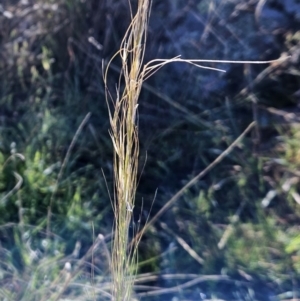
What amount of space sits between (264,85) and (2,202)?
1159mm

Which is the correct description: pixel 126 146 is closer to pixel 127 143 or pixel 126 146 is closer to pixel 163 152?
pixel 127 143

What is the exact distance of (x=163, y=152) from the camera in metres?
2.88

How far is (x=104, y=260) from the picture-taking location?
2.49 meters

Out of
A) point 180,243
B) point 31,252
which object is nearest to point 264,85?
point 180,243

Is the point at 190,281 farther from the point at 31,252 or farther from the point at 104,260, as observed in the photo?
the point at 31,252

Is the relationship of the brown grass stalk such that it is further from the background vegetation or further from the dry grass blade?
the background vegetation

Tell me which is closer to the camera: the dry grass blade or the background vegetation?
the dry grass blade

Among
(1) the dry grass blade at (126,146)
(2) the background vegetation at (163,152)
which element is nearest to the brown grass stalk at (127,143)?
(1) the dry grass blade at (126,146)

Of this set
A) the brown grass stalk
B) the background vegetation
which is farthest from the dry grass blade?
the background vegetation

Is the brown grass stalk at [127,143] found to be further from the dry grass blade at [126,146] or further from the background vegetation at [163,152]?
the background vegetation at [163,152]

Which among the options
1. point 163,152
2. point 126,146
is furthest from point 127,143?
point 163,152

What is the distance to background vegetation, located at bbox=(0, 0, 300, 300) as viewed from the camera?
8.09ft

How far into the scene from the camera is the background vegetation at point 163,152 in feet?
8.09

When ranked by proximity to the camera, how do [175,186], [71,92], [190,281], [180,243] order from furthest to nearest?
[71,92], [175,186], [180,243], [190,281]
